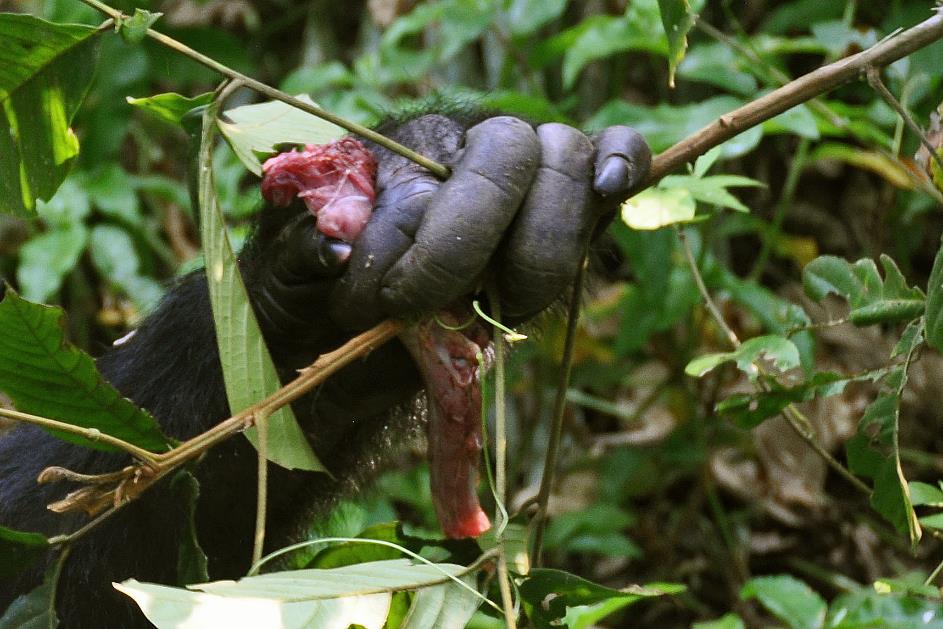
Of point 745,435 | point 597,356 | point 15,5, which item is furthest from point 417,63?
point 15,5

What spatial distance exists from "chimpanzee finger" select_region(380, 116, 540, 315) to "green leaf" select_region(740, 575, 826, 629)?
0.92 metres

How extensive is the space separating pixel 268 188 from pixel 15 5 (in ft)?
9.24

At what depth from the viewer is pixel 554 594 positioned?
1.03 meters

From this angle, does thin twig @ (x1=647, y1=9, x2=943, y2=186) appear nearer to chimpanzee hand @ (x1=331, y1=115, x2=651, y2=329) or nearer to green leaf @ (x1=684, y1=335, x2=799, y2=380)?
chimpanzee hand @ (x1=331, y1=115, x2=651, y2=329)

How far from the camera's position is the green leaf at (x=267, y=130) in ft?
3.59

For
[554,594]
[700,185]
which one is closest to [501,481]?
[554,594]

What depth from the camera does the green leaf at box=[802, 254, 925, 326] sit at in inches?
46.1

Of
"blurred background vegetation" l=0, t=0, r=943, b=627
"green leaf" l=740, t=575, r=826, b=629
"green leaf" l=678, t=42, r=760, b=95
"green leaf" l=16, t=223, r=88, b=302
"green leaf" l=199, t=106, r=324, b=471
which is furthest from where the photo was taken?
"green leaf" l=16, t=223, r=88, b=302

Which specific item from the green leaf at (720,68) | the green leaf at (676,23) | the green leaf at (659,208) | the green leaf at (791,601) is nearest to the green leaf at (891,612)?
the green leaf at (791,601)

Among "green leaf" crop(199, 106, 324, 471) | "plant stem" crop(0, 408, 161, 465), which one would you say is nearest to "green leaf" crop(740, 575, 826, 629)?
"green leaf" crop(199, 106, 324, 471)

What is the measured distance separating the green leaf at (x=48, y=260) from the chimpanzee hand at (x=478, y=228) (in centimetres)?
163

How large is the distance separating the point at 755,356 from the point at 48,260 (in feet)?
6.31

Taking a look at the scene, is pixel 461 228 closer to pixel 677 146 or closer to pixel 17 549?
pixel 677 146

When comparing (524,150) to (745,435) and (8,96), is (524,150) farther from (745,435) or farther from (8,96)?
(745,435)
